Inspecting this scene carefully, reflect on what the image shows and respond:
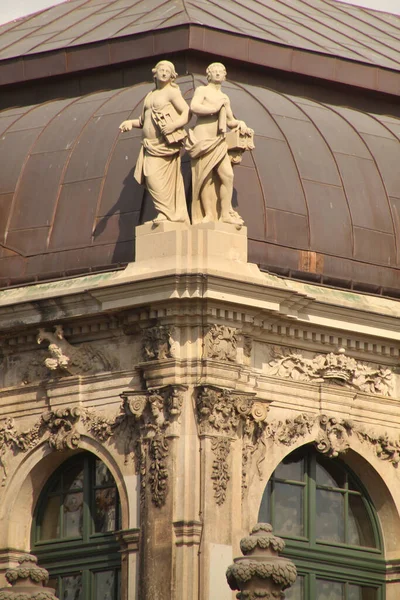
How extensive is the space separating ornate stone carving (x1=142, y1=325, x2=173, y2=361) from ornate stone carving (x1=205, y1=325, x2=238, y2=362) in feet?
2.19

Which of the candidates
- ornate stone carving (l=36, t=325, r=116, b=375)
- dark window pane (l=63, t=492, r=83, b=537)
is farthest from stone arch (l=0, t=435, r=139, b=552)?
ornate stone carving (l=36, t=325, r=116, b=375)

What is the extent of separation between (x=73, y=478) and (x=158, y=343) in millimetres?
3658

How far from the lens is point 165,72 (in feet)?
163

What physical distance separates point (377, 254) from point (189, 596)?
330 inches

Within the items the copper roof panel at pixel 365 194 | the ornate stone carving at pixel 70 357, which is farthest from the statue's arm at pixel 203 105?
the ornate stone carving at pixel 70 357

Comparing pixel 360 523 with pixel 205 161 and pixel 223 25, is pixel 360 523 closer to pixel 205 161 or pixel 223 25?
pixel 205 161

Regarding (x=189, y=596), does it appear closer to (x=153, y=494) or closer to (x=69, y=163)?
(x=153, y=494)

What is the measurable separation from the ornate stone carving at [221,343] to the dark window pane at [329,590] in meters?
4.81

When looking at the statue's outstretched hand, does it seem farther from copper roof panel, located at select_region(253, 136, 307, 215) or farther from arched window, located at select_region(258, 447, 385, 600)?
arched window, located at select_region(258, 447, 385, 600)

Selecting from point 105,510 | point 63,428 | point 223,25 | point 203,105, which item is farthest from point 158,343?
point 223,25

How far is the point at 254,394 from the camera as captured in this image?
49.0 m

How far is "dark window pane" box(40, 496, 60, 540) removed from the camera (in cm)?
5116

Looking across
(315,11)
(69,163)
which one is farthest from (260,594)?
(315,11)

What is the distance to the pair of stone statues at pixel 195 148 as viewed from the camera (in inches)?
1938
